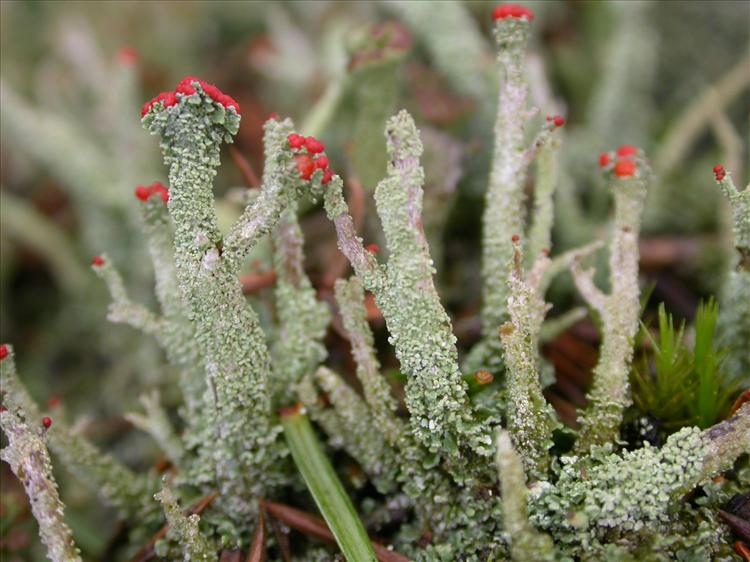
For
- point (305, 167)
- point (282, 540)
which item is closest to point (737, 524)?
point (282, 540)

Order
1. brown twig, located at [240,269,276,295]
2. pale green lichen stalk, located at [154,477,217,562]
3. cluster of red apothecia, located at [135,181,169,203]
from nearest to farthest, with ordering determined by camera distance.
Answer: pale green lichen stalk, located at [154,477,217,562], cluster of red apothecia, located at [135,181,169,203], brown twig, located at [240,269,276,295]

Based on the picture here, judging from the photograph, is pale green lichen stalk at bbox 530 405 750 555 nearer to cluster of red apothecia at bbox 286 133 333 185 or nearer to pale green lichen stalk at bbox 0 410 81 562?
cluster of red apothecia at bbox 286 133 333 185

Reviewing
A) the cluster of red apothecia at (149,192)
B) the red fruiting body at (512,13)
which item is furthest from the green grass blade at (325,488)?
the red fruiting body at (512,13)

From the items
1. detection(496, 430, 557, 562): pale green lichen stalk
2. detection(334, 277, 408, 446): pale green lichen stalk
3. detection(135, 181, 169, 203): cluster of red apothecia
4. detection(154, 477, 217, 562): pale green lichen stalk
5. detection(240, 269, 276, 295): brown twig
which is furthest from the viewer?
detection(240, 269, 276, 295): brown twig

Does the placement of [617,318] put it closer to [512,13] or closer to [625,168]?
[625,168]

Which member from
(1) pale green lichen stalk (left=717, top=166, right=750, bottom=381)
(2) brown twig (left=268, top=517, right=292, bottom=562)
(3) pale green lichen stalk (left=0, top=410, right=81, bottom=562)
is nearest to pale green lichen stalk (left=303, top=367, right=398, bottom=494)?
(2) brown twig (left=268, top=517, right=292, bottom=562)

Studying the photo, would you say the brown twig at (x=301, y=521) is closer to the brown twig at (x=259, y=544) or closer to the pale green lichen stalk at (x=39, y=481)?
the brown twig at (x=259, y=544)

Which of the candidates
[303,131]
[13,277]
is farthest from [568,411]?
[13,277]

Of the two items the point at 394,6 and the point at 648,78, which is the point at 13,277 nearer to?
the point at 394,6
